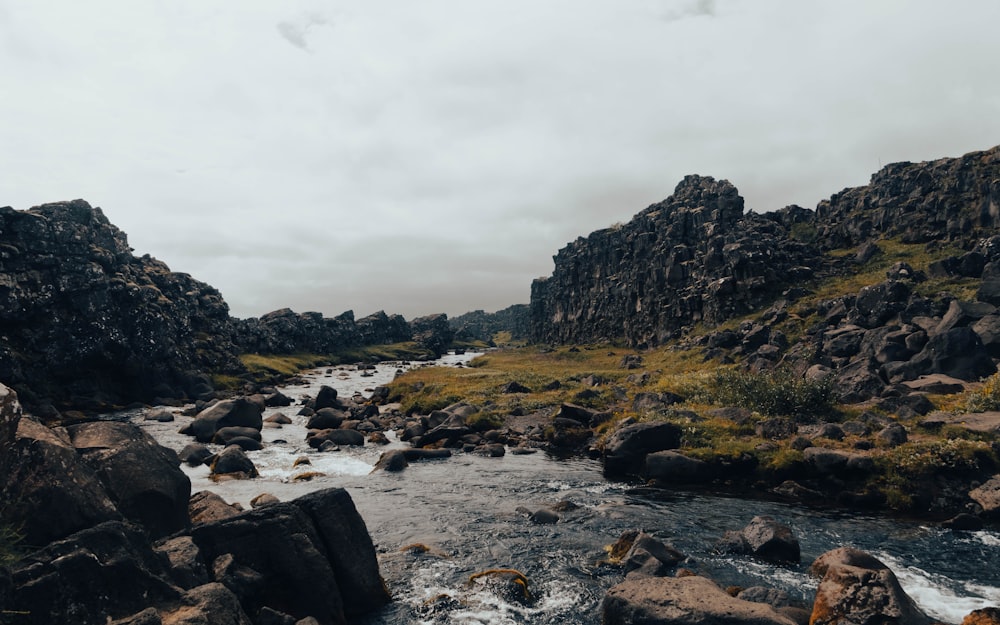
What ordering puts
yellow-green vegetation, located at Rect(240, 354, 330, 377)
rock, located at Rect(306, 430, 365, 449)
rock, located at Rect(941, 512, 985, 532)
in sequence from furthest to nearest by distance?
yellow-green vegetation, located at Rect(240, 354, 330, 377) → rock, located at Rect(306, 430, 365, 449) → rock, located at Rect(941, 512, 985, 532)

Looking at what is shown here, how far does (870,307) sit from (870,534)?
51594mm

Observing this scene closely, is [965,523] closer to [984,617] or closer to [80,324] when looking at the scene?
[984,617]

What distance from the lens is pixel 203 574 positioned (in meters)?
14.9

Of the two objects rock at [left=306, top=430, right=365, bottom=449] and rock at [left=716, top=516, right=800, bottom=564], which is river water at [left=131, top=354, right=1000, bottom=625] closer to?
rock at [left=716, top=516, right=800, bottom=564]

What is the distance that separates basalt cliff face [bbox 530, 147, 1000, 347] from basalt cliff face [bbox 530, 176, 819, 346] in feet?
0.91

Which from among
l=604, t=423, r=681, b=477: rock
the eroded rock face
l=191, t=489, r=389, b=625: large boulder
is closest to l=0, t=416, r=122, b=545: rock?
l=191, t=489, r=389, b=625: large boulder

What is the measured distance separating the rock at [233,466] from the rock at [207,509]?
15340mm

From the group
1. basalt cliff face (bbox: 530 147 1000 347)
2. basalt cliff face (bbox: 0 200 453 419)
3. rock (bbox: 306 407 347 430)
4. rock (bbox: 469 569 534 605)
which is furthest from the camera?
basalt cliff face (bbox: 530 147 1000 347)

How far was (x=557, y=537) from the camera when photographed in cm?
2472

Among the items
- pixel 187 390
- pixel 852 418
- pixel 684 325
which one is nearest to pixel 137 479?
pixel 852 418

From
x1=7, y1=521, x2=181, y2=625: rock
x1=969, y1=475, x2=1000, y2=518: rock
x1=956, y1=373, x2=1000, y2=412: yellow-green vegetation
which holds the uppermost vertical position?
x1=956, y1=373, x2=1000, y2=412: yellow-green vegetation

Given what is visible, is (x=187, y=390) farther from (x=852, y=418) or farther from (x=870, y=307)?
(x=870, y=307)

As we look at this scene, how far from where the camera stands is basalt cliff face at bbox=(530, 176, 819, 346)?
105 meters

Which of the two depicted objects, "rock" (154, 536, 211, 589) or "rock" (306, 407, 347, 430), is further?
"rock" (306, 407, 347, 430)
